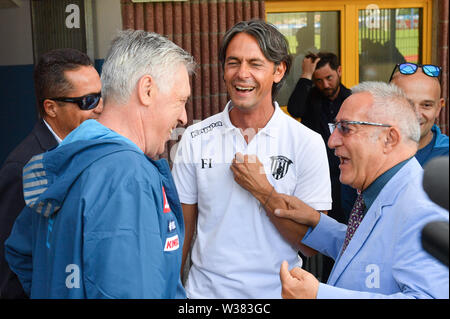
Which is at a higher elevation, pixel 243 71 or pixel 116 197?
pixel 243 71

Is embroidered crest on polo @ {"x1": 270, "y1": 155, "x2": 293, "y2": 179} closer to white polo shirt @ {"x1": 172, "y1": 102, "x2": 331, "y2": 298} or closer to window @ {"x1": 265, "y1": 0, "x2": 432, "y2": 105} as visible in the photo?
white polo shirt @ {"x1": 172, "y1": 102, "x2": 331, "y2": 298}

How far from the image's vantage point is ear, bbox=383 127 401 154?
1.98 m

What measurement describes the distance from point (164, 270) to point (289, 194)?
109cm

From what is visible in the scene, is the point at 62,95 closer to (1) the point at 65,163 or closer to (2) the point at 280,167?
(2) the point at 280,167

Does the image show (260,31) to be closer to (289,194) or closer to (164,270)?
(289,194)

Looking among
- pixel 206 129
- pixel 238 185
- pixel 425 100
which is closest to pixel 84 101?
pixel 206 129

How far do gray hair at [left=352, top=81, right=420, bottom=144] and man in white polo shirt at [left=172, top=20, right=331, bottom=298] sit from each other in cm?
52

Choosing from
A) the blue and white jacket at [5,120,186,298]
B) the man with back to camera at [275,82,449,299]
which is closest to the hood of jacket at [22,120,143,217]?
the blue and white jacket at [5,120,186,298]

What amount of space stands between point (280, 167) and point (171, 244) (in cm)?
102

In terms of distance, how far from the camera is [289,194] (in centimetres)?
254

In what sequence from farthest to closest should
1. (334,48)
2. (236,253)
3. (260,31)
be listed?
(334,48)
(260,31)
(236,253)

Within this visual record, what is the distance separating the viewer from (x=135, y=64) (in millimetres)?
1746

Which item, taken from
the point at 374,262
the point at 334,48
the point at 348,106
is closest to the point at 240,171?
the point at 348,106

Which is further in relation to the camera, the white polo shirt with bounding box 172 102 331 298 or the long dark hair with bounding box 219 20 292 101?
the long dark hair with bounding box 219 20 292 101
